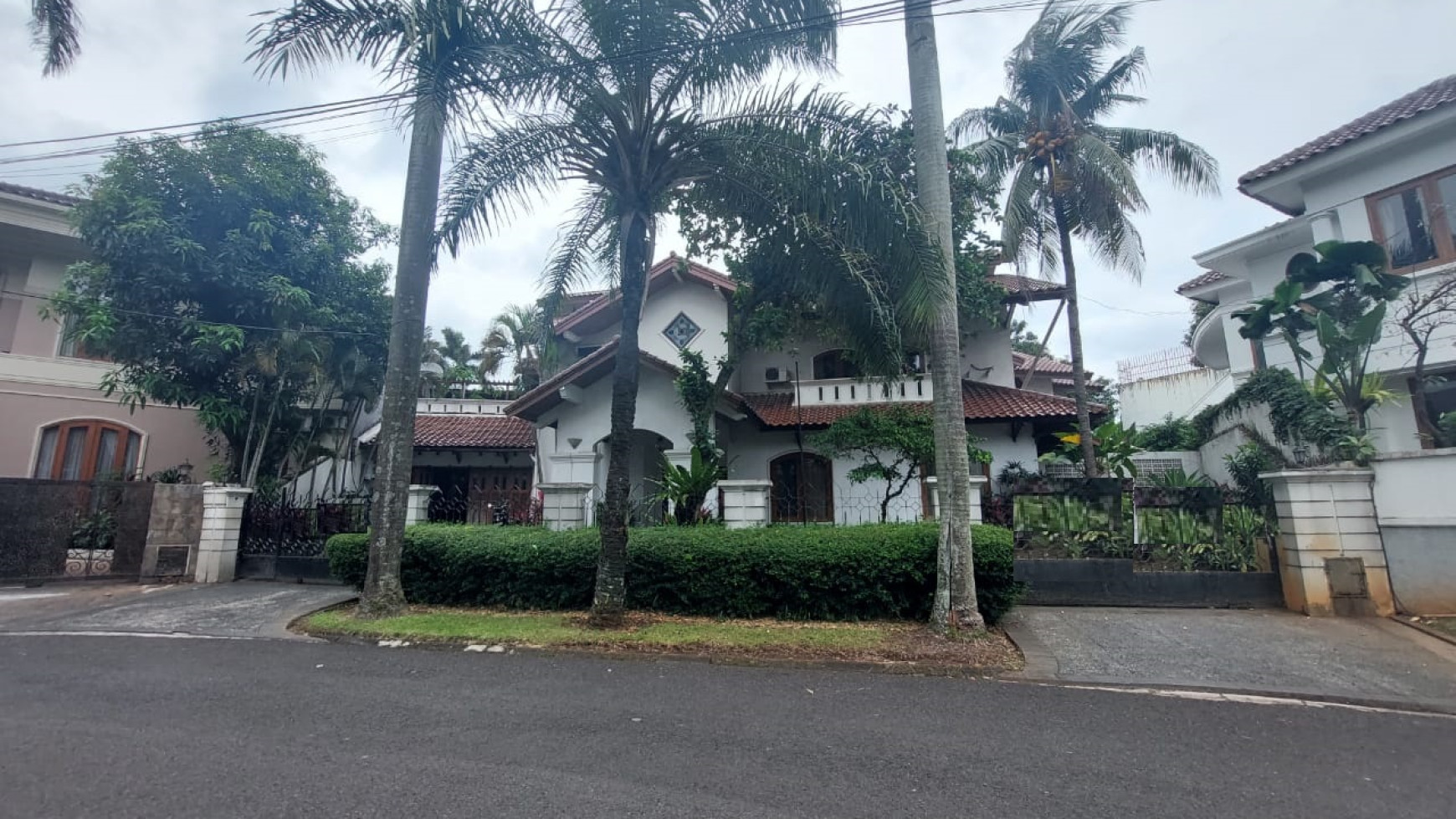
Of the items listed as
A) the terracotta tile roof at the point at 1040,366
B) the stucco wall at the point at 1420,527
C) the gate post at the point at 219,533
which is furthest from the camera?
the terracotta tile roof at the point at 1040,366

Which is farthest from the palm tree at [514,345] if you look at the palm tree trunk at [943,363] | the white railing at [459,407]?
the palm tree trunk at [943,363]

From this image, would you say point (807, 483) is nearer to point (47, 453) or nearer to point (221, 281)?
point (221, 281)

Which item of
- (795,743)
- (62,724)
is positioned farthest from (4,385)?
(795,743)

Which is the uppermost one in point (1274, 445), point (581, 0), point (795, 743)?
point (581, 0)

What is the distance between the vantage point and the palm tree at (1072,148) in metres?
14.1

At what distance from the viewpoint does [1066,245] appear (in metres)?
14.8

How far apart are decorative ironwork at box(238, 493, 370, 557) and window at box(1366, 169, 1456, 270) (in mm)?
18526

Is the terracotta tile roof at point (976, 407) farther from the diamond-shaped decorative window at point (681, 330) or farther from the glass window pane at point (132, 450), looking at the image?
the glass window pane at point (132, 450)

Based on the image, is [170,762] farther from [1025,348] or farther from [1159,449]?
[1025,348]

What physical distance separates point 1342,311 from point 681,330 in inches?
499

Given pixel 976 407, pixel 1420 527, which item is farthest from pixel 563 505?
pixel 1420 527

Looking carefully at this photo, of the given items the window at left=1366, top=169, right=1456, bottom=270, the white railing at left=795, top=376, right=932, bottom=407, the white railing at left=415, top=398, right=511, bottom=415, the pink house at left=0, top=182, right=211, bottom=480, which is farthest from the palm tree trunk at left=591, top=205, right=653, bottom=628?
the pink house at left=0, top=182, right=211, bottom=480

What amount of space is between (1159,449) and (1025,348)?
1531 centimetres

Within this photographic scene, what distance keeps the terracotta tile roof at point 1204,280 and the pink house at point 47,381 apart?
26566mm
